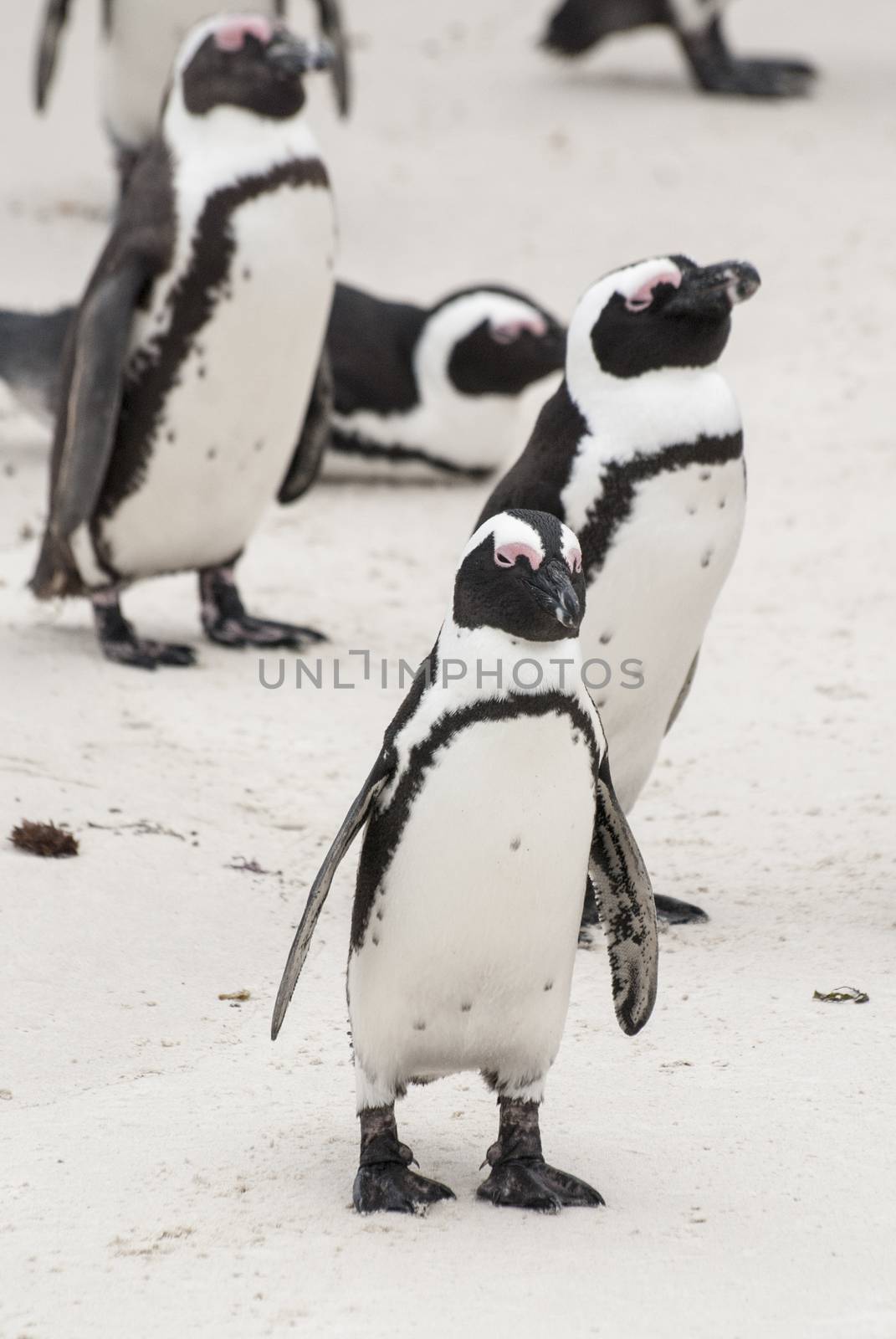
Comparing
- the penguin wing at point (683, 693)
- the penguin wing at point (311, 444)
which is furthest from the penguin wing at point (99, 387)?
→ the penguin wing at point (683, 693)

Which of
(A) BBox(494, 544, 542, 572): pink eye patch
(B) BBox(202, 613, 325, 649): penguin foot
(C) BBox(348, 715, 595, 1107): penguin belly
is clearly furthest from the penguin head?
(B) BBox(202, 613, 325, 649): penguin foot

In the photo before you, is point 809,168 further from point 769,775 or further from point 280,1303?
point 280,1303

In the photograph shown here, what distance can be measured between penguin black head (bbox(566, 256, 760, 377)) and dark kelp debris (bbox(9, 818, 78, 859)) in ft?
4.29

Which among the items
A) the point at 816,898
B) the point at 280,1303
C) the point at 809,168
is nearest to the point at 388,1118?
the point at 280,1303

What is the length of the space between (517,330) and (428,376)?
35cm

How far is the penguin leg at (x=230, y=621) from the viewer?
5320 millimetres

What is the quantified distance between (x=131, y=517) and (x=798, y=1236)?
302cm

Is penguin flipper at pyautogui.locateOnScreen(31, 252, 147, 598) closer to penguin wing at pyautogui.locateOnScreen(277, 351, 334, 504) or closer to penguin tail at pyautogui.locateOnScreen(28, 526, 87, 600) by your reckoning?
penguin tail at pyautogui.locateOnScreen(28, 526, 87, 600)

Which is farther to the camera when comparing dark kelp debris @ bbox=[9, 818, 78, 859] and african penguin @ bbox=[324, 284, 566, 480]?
african penguin @ bbox=[324, 284, 566, 480]

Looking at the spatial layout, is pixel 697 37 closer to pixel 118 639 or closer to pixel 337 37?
pixel 337 37

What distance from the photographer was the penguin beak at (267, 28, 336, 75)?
16.2ft

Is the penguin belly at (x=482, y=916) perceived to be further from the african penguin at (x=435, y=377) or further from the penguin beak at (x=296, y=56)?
the african penguin at (x=435, y=377)

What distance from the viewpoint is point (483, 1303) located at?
7.38 feet

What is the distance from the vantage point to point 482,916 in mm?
2590
